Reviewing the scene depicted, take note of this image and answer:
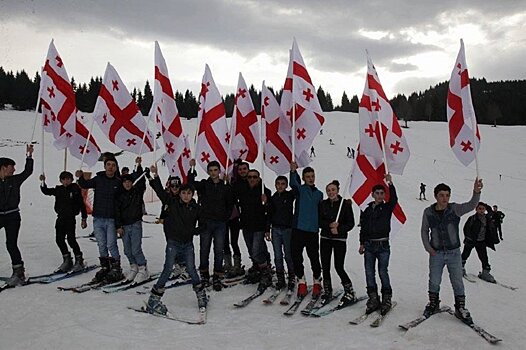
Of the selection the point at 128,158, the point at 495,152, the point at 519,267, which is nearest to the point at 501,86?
the point at 495,152

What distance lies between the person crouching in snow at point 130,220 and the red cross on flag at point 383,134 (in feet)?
12.7

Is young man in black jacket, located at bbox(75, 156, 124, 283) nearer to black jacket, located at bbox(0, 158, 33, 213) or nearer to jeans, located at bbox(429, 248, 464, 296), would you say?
black jacket, located at bbox(0, 158, 33, 213)

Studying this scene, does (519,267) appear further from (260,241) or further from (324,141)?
(324,141)

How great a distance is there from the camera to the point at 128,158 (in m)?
40.0

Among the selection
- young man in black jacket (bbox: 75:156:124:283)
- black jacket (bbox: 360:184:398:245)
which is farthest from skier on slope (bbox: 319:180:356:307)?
young man in black jacket (bbox: 75:156:124:283)

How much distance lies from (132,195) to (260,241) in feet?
7.57

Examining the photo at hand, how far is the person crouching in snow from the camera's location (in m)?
7.31

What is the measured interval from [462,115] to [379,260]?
2.44 meters

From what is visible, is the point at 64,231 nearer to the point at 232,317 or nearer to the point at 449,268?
the point at 232,317

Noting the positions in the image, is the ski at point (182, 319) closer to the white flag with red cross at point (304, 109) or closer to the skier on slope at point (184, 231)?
the skier on slope at point (184, 231)

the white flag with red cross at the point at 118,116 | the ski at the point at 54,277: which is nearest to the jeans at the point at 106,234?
the ski at the point at 54,277

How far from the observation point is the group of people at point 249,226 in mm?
6101

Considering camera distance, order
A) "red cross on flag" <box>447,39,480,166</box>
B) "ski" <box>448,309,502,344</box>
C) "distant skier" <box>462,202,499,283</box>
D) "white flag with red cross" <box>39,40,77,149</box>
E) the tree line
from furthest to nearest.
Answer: the tree line
"distant skier" <box>462,202,499,283</box>
"white flag with red cross" <box>39,40,77,149</box>
"red cross on flag" <box>447,39,480,166</box>
"ski" <box>448,309,502,344</box>

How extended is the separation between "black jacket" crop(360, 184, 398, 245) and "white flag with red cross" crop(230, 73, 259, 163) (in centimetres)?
299
